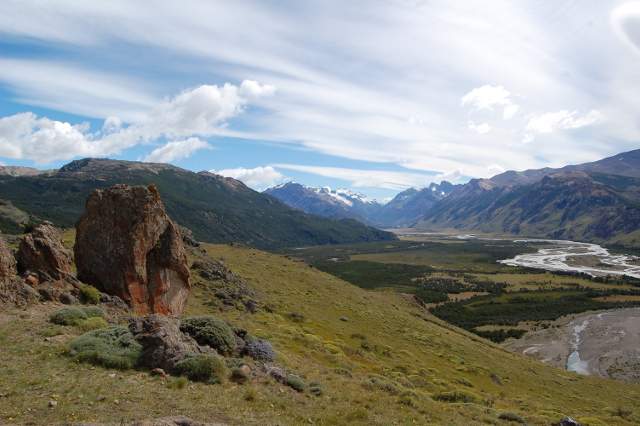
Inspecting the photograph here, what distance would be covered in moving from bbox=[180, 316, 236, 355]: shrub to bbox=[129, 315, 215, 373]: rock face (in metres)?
0.92

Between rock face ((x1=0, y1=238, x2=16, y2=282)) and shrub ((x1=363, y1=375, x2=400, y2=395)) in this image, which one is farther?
shrub ((x1=363, y1=375, x2=400, y2=395))

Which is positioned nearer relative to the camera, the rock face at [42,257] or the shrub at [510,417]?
the shrub at [510,417]

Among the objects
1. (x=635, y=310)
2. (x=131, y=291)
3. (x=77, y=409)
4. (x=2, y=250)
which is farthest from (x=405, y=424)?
(x=635, y=310)

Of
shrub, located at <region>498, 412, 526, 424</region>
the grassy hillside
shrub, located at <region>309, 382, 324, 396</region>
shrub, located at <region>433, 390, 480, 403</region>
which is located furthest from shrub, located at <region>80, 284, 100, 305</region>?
shrub, located at <region>498, 412, 526, 424</region>

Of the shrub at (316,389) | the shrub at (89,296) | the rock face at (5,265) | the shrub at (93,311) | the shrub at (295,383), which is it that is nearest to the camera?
the shrub at (295,383)

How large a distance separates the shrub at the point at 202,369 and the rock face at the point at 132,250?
38.2 feet

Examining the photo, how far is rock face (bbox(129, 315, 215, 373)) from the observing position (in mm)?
19828

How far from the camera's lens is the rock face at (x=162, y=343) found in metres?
19.8

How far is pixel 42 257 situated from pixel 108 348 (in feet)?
36.5

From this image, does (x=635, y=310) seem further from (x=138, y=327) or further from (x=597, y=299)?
(x=138, y=327)

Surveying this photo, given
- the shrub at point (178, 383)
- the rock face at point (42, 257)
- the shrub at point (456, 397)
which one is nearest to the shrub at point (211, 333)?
the shrub at point (178, 383)

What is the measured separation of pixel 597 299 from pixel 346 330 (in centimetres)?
12959

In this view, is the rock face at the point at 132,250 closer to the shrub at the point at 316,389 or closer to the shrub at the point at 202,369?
the shrub at the point at 202,369

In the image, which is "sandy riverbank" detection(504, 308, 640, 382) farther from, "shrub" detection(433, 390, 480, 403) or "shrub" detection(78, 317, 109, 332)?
"shrub" detection(78, 317, 109, 332)
